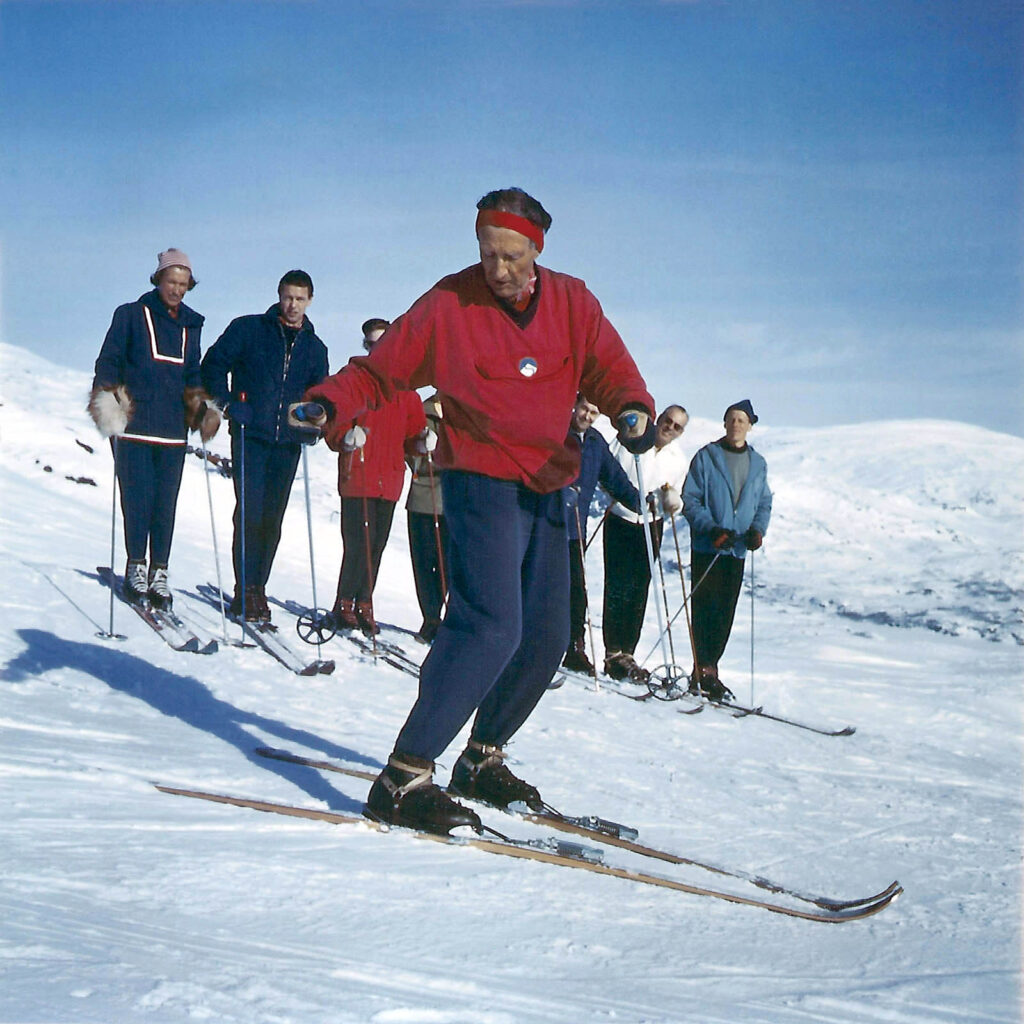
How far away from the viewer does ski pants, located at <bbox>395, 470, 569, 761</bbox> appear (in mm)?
3016

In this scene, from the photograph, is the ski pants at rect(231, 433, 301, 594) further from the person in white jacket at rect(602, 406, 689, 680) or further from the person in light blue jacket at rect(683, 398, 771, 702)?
the person in light blue jacket at rect(683, 398, 771, 702)

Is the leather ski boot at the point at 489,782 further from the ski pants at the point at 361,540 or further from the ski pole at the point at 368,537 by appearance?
the ski pants at the point at 361,540

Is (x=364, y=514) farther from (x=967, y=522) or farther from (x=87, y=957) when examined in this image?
(x=967, y=522)

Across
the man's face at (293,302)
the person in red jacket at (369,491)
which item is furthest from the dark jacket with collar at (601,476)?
the man's face at (293,302)

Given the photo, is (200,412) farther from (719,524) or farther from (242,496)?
(719,524)

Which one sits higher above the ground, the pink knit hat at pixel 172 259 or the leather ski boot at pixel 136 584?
the pink knit hat at pixel 172 259

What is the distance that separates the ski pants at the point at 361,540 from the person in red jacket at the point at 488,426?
3.59 metres

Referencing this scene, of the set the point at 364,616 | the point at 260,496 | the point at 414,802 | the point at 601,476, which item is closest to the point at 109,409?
the point at 260,496

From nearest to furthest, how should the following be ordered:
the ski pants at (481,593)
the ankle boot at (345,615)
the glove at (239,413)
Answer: the ski pants at (481,593)
the glove at (239,413)
the ankle boot at (345,615)

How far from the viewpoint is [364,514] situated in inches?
272

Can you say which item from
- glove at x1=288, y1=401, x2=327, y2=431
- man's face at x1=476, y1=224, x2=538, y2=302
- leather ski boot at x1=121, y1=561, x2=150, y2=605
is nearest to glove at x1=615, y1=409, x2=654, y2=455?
man's face at x1=476, y1=224, x2=538, y2=302

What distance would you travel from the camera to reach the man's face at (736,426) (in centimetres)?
744

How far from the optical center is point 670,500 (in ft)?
24.0

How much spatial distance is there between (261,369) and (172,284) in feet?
2.04
